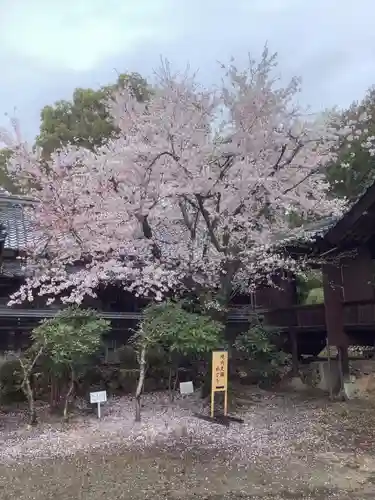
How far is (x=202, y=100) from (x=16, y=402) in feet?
27.9

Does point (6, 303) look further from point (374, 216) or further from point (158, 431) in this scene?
point (374, 216)

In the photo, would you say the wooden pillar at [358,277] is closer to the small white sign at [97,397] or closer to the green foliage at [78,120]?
the small white sign at [97,397]

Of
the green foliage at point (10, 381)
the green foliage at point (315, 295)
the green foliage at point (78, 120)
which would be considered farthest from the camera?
the green foliage at point (78, 120)

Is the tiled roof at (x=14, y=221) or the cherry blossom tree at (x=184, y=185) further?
the tiled roof at (x=14, y=221)

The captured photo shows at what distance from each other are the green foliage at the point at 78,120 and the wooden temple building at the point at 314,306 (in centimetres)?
744

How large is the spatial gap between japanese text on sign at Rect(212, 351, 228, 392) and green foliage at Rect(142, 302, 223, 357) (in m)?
0.27

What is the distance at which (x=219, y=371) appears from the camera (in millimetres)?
10492

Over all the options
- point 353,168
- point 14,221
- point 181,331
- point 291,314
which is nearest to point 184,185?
point 181,331

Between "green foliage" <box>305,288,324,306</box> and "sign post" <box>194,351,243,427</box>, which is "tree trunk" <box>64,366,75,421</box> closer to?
"sign post" <box>194,351,243,427</box>

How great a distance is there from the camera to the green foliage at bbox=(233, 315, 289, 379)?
13.0 metres

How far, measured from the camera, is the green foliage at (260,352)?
42.6 feet

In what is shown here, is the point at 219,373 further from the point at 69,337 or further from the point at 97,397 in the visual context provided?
the point at 69,337

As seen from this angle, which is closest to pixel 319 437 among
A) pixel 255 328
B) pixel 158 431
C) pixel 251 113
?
pixel 158 431

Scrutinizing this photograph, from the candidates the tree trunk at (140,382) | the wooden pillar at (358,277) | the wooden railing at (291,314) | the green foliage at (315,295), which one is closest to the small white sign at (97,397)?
the tree trunk at (140,382)
